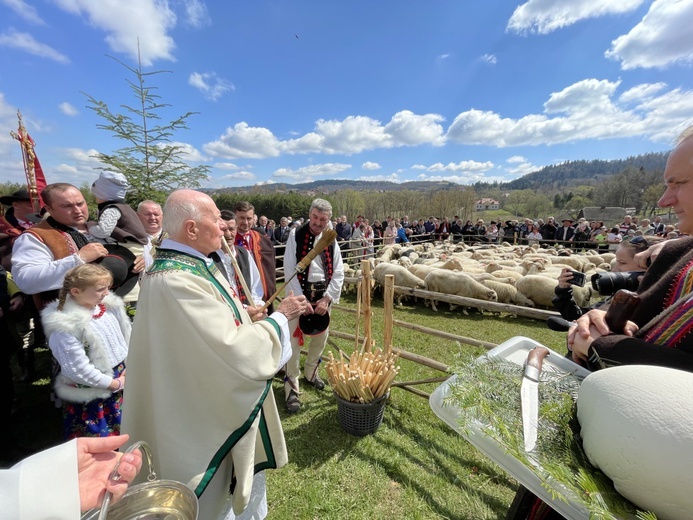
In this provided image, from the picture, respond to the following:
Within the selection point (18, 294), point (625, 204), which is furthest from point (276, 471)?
point (625, 204)

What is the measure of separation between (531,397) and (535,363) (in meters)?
0.19

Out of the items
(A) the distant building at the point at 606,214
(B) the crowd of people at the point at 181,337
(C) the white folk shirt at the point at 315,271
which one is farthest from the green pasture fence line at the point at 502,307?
(A) the distant building at the point at 606,214

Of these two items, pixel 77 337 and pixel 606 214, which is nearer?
pixel 77 337

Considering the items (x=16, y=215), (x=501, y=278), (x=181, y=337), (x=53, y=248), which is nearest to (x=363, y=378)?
(x=181, y=337)

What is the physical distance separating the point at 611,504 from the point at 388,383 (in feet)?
9.04

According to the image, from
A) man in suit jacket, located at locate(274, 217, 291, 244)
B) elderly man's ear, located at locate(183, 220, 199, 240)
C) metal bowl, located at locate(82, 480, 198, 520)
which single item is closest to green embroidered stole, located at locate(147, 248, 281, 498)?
elderly man's ear, located at locate(183, 220, 199, 240)

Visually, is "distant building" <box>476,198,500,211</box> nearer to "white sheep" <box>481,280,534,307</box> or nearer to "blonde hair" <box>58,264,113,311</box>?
"white sheep" <box>481,280,534,307</box>

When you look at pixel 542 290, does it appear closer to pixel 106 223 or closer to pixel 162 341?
pixel 162 341

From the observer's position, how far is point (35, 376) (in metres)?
4.48

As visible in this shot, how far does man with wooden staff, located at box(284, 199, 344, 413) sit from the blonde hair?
208 cm

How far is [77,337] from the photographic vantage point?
241 centimetres

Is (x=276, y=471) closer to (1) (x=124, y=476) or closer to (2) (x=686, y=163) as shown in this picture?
(1) (x=124, y=476)

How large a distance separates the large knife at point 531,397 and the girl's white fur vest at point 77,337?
10.1 feet

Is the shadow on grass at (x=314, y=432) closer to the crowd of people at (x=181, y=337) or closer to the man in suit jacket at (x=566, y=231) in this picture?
the crowd of people at (x=181, y=337)
